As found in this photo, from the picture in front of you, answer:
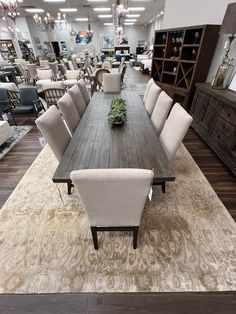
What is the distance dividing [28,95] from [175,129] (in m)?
3.59

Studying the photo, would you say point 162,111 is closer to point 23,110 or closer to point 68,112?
point 68,112

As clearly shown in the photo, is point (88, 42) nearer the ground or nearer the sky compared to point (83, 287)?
nearer the sky

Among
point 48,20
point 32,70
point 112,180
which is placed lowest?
point 32,70

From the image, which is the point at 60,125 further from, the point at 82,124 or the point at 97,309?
the point at 97,309

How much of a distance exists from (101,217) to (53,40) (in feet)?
52.9

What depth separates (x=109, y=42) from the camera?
15.7 m

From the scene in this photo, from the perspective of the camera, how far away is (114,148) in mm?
1702

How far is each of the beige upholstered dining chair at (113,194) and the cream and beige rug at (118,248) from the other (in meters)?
0.26

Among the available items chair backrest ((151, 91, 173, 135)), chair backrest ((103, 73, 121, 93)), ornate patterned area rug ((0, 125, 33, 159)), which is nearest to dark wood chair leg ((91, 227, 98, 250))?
chair backrest ((151, 91, 173, 135))

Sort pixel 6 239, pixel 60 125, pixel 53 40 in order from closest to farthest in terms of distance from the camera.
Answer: pixel 6 239
pixel 60 125
pixel 53 40

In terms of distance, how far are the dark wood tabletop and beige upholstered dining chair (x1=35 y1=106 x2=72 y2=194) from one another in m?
0.11

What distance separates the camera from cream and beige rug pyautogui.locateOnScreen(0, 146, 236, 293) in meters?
1.37

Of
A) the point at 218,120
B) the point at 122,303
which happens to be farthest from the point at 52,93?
the point at 122,303

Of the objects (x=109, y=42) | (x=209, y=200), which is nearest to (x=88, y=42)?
(x=109, y=42)
